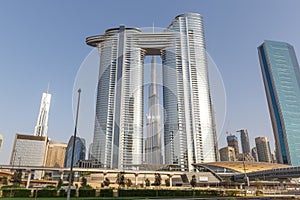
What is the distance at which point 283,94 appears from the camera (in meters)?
132

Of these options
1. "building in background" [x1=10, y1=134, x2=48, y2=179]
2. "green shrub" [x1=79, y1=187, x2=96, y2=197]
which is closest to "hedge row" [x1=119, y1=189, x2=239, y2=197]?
"green shrub" [x1=79, y1=187, x2=96, y2=197]

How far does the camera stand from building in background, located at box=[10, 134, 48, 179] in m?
163

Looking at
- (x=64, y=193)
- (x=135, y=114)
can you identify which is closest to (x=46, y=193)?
(x=64, y=193)

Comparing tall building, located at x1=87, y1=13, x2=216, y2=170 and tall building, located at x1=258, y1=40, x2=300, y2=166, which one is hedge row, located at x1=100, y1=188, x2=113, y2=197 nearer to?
tall building, located at x1=87, y1=13, x2=216, y2=170

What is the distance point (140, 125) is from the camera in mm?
119375

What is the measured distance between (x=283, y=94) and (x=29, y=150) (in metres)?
183

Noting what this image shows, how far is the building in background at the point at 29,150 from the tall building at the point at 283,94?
165487mm

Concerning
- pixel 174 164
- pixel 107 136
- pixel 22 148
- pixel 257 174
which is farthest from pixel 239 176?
pixel 22 148

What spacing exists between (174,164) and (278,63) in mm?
94153

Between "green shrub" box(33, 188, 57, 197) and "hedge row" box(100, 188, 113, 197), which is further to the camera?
"hedge row" box(100, 188, 113, 197)

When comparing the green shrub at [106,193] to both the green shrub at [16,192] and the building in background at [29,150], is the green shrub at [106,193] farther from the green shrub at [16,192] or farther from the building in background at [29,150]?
the building in background at [29,150]

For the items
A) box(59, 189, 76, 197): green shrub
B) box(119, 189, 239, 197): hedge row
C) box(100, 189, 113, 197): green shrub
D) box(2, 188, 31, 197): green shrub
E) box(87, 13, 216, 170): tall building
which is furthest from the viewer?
box(87, 13, 216, 170): tall building

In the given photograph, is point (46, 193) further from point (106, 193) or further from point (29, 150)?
point (29, 150)

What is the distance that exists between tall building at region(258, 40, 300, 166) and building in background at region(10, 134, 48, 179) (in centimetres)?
16549
